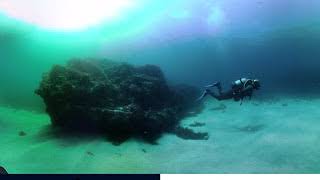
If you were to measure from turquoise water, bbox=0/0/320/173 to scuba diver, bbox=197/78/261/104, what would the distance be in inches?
5.7

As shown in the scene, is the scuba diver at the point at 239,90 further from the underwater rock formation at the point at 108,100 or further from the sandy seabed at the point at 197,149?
the underwater rock formation at the point at 108,100

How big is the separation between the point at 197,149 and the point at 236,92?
1090 mm

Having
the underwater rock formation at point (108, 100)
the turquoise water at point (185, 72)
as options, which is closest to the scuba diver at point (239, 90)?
the turquoise water at point (185, 72)

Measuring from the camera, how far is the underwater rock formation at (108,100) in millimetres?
4879

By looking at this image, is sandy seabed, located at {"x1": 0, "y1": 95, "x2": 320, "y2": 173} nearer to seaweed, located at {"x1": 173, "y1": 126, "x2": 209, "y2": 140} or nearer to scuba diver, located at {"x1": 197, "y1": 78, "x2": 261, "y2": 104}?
seaweed, located at {"x1": 173, "y1": 126, "x2": 209, "y2": 140}

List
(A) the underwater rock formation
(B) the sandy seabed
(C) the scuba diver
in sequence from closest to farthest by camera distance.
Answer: (B) the sandy seabed
(A) the underwater rock formation
(C) the scuba diver

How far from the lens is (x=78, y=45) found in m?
5.18

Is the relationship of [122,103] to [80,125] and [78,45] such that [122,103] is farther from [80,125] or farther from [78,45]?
[78,45]

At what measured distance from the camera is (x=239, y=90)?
5082mm

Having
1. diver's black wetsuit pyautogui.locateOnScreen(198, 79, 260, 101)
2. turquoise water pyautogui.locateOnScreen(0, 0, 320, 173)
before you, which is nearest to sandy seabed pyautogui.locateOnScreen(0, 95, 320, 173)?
turquoise water pyautogui.locateOnScreen(0, 0, 320, 173)

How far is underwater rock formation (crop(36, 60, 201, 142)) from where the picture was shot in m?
4.88

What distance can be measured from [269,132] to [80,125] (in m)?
2.88

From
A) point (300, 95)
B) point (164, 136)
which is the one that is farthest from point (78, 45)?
point (300, 95)

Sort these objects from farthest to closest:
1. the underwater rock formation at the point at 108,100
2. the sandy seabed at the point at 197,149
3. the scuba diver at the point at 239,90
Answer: the scuba diver at the point at 239,90
the underwater rock formation at the point at 108,100
the sandy seabed at the point at 197,149
